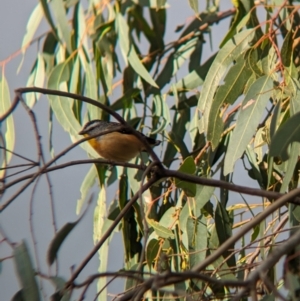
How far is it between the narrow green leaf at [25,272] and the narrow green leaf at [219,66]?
1.14m

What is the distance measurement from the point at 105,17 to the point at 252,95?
1.25 metres

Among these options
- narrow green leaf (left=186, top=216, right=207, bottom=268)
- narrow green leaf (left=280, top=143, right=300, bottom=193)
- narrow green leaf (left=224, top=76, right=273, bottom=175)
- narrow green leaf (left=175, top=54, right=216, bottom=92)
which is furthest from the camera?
narrow green leaf (left=175, top=54, right=216, bottom=92)

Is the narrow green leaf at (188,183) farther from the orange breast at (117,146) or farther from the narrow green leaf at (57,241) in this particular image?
the orange breast at (117,146)

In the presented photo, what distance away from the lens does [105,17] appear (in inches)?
132

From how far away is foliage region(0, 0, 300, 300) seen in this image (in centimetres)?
226

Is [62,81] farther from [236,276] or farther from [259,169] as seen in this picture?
[236,276]

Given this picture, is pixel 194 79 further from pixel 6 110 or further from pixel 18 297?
pixel 18 297

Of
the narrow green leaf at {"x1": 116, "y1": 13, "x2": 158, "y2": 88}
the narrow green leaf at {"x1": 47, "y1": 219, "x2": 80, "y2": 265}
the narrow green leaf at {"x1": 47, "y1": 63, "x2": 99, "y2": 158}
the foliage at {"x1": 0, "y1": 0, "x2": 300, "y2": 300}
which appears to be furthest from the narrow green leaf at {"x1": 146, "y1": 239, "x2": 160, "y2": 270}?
the narrow green leaf at {"x1": 47, "y1": 219, "x2": 80, "y2": 265}

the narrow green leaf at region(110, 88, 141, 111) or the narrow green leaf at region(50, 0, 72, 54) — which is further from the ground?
the narrow green leaf at region(50, 0, 72, 54)

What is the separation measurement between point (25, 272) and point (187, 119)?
182 centimetres

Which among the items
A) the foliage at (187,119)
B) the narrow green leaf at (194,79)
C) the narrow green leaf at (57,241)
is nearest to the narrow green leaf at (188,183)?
the foliage at (187,119)

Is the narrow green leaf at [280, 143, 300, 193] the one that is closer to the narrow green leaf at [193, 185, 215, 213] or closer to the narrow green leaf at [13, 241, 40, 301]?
the narrow green leaf at [193, 185, 215, 213]

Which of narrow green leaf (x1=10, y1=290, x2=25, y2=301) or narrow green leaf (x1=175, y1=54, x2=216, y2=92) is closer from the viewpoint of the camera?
narrow green leaf (x1=10, y1=290, x2=25, y2=301)


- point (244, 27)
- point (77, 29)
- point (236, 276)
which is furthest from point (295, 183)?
point (77, 29)
